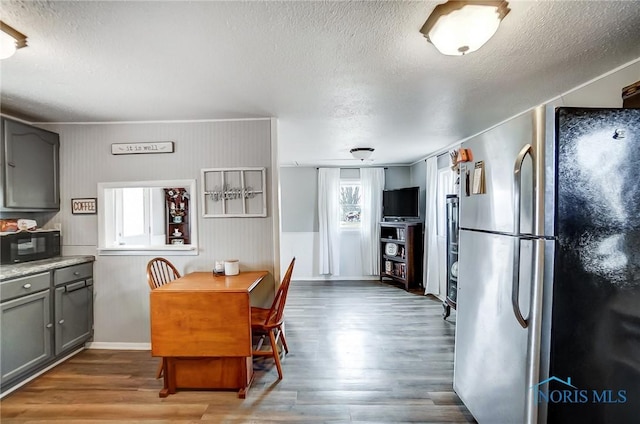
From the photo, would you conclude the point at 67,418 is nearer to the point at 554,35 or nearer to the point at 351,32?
the point at 351,32

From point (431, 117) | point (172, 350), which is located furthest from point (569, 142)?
point (172, 350)

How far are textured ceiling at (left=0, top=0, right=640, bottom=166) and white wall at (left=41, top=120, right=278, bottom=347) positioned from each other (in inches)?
6.4

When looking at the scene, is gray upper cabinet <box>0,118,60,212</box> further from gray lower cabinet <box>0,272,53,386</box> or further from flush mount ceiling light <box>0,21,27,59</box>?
flush mount ceiling light <box>0,21,27,59</box>

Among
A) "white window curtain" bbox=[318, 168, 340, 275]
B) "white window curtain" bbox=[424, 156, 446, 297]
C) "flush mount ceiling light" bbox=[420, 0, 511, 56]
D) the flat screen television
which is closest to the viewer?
"flush mount ceiling light" bbox=[420, 0, 511, 56]

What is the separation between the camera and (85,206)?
2814 millimetres

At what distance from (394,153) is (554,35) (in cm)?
304

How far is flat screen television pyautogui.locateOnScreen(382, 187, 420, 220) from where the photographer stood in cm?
503

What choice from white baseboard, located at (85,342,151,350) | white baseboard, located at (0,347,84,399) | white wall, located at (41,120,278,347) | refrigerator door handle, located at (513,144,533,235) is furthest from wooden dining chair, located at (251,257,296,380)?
white baseboard, located at (0,347,84,399)

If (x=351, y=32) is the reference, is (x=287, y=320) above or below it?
below

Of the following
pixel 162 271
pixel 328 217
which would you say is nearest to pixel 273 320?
pixel 162 271

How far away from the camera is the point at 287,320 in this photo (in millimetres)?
3555

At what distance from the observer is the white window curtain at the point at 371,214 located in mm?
5523

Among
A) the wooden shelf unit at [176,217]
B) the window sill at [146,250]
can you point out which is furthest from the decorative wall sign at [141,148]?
the wooden shelf unit at [176,217]

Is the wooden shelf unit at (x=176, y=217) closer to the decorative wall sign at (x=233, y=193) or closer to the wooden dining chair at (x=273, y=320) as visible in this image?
the decorative wall sign at (x=233, y=193)
